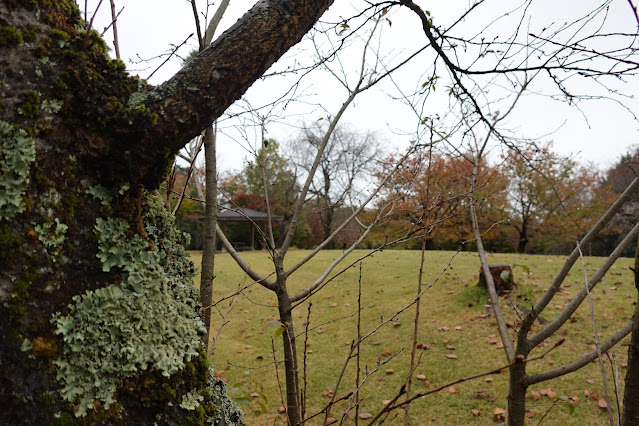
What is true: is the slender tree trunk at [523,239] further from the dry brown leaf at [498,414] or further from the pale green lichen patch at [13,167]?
the pale green lichen patch at [13,167]

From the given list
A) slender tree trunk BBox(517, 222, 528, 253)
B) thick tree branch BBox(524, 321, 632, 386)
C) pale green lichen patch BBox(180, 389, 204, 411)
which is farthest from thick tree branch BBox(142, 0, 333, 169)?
slender tree trunk BBox(517, 222, 528, 253)

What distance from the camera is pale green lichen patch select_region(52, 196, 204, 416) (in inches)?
29.6

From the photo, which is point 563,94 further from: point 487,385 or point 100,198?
point 487,385

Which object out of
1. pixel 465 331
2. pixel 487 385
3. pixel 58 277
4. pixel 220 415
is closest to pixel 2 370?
pixel 58 277

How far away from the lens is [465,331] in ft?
17.0

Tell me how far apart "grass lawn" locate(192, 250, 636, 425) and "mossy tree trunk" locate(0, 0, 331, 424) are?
129 centimetres

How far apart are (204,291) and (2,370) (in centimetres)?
124

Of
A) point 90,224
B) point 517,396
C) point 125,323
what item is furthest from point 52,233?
point 517,396

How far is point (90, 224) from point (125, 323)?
23cm

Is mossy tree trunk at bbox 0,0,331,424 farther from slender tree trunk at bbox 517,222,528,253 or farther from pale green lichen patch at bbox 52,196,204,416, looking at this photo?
slender tree trunk at bbox 517,222,528,253

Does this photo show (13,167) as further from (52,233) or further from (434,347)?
(434,347)

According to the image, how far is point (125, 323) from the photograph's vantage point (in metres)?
0.83

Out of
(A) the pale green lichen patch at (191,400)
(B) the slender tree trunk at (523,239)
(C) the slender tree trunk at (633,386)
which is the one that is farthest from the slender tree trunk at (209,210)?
(B) the slender tree trunk at (523,239)

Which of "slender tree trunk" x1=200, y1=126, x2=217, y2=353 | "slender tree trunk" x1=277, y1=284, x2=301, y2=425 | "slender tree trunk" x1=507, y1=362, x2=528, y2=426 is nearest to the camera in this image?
"slender tree trunk" x1=507, y1=362, x2=528, y2=426
